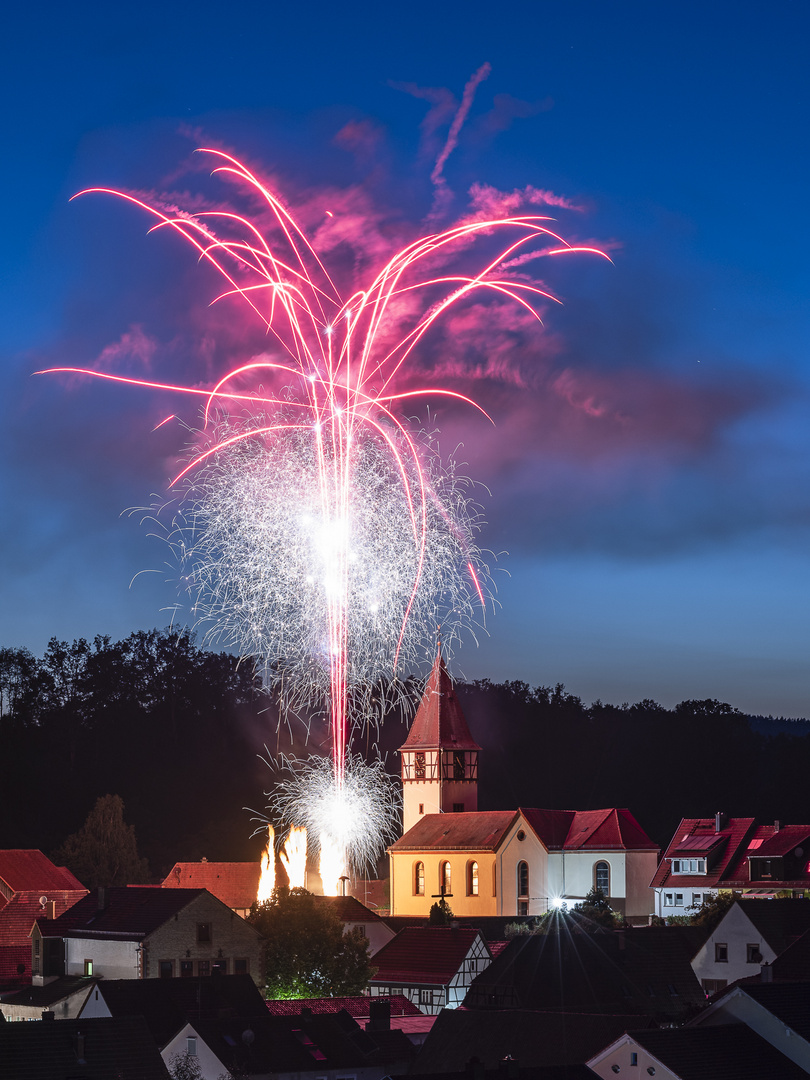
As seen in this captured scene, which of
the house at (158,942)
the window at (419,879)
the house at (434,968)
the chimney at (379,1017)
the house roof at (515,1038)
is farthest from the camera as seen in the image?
the window at (419,879)

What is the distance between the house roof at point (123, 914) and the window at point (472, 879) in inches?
1203

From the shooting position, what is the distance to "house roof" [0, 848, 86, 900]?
68062 mm

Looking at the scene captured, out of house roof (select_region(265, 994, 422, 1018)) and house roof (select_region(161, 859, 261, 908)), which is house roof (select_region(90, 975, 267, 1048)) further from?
house roof (select_region(161, 859, 261, 908))

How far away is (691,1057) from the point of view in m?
30.9

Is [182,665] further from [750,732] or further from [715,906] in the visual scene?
[715,906]

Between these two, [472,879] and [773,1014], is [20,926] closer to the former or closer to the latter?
[472,879]

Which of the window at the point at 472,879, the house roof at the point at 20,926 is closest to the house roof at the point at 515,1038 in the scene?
the house roof at the point at 20,926

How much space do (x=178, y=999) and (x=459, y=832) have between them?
44286mm

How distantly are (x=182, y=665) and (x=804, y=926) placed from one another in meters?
78.8

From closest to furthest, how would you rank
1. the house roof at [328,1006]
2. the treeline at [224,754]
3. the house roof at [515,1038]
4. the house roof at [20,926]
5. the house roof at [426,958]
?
the house roof at [515,1038] < the house roof at [328,1006] < the house roof at [426,958] < the house roof at [20,926] < the treeline at [224,754]

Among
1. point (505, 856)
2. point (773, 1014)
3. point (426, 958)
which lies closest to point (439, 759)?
point (505, 856)

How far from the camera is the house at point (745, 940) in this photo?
163ft

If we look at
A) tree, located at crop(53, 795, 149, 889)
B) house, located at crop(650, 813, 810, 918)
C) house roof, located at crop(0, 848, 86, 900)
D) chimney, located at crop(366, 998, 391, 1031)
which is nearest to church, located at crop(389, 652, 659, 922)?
house, located at crop(650, 813, 810, 918)

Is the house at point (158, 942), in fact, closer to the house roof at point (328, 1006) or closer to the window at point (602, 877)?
the house roof at point (328, 1006)
